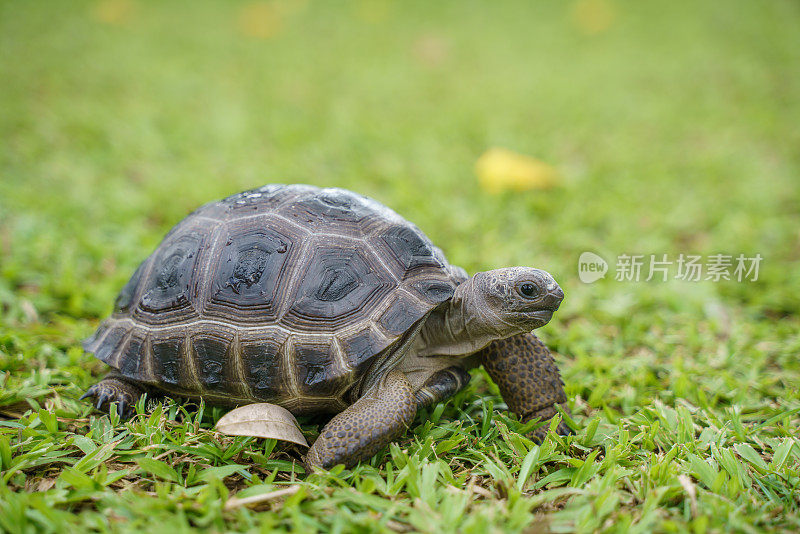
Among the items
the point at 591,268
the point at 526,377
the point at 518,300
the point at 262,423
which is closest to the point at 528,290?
the point at 518,300

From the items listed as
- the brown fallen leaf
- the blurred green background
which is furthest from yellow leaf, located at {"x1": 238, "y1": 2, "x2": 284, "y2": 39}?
the brown fallen leaf

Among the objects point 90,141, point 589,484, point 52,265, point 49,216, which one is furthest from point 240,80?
point 589,484

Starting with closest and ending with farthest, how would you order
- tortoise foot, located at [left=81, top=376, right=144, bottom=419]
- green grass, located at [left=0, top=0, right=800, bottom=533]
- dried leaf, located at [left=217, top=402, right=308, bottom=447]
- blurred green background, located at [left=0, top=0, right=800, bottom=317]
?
green grass, located at [left=0, top=0, right=800, bottom=533] → dried leaf, located at [left=217, top=402, right=308, bottom=447] → tortoise foot, located at [left=81, top=376, right=144, bottom=419] → blurred green background, located at [left=0, top=0, right=800, bottom=317]

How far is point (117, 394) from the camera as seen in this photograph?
84.0 inches

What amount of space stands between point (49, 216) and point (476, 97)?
19.4 feet

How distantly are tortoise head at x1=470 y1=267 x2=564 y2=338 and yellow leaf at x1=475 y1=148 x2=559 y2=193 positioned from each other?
314 cm

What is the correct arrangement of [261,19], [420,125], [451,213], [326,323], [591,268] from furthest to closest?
[261,19], [420,125], [451,213], [591,268], [326,323]

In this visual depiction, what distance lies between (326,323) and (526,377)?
32.8 inches

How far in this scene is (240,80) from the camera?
8.22m

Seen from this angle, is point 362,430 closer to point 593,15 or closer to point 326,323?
point 326,323

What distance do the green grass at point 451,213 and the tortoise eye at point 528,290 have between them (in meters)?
0.53

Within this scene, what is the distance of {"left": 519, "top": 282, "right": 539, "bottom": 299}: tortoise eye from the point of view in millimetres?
1928

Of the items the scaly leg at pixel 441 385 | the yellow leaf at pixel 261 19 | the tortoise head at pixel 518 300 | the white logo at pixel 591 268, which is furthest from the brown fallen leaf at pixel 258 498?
the yellow leaf at pixel 261 19

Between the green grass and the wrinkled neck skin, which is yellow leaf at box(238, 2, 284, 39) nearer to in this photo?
the green grass
